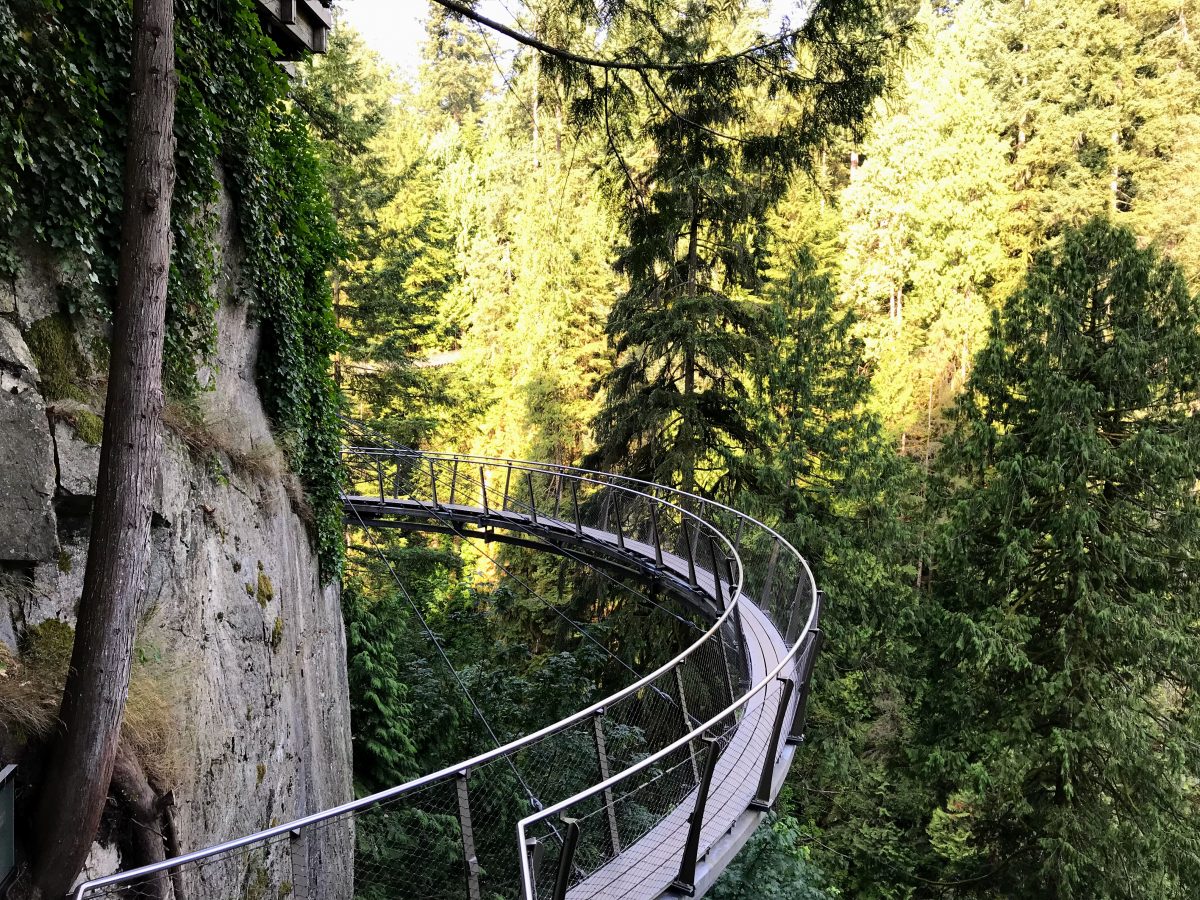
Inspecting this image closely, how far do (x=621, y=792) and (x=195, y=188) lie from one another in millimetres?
6654

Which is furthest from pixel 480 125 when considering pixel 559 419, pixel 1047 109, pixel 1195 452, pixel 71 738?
pixel 71 738

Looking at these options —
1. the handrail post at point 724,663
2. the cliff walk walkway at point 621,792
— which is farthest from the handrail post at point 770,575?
the handrail post at point 724,663

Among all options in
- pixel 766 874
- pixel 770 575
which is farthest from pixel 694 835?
pixel 770 575

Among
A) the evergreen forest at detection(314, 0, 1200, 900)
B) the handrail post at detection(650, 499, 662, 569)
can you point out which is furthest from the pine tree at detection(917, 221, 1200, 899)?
the handrail post at detection(650, 499, 662, 569)

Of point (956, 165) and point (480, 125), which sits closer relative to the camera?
point (956, 165)

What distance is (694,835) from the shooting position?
443 cm

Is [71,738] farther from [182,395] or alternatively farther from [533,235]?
[533,235]

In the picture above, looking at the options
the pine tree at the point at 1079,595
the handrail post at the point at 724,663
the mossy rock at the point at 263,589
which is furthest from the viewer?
the pine tree at the point at 1079,595

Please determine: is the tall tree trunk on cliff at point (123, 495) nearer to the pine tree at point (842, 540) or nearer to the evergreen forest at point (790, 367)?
the evergreen forest at point (790, 367)

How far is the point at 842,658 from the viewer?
16.5 metres

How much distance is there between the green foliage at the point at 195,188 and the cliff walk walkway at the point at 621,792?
3132 mm

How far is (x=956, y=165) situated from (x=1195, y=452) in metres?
16.5

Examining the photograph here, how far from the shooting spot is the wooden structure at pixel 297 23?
881cm

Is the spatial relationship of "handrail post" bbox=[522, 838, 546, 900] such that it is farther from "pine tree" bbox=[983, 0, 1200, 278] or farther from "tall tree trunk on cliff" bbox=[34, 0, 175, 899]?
"pine tree" bbox=[983, 0, 1200, 278]
